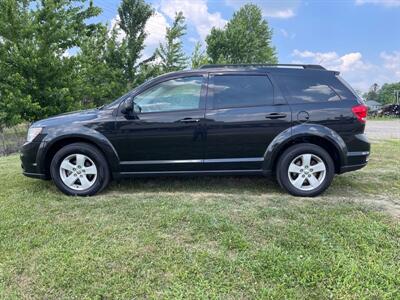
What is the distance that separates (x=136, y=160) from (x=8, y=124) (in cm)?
974

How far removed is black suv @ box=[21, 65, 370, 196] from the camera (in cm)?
408

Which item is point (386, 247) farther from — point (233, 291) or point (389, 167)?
point (389, 167)

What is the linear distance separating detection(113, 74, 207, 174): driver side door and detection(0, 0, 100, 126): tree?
8.33 metres

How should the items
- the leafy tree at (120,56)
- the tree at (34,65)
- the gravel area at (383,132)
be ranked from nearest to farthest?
1. the tree at (34,65)
2. the gravel area at (383,132)
3. the leafy tree at (120,56)

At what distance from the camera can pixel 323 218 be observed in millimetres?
3357

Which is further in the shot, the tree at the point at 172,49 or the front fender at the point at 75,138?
the tree at the point at 172,49

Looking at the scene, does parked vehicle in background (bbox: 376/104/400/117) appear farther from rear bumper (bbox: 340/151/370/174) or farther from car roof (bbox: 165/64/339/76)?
car roof (bbox: 165/64/339/76)

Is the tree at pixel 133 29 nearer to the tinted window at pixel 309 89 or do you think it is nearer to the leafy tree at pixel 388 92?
the tinted window at pixel 309 89

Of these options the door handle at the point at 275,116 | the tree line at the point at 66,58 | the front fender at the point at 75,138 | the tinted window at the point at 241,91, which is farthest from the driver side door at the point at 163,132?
the tree line at the point at 66,58

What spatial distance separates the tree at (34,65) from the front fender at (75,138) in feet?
25.6

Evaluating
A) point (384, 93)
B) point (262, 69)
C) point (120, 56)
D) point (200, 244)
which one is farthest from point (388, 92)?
point (200, 244)

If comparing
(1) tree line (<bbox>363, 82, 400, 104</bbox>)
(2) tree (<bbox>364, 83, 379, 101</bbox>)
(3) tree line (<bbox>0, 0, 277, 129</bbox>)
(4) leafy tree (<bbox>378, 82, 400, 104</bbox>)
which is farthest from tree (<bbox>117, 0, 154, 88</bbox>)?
(2) tree (<bbox>364, 83, 379, 101</bbox>)

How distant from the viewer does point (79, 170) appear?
13.7ft

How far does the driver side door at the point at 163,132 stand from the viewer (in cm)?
411
